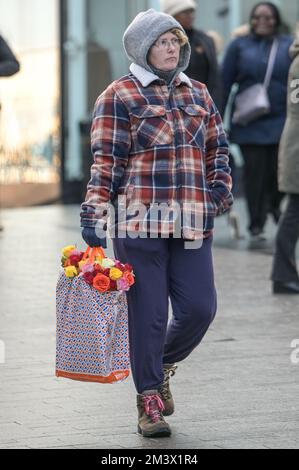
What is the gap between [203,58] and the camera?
39.7 ft

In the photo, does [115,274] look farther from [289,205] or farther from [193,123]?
[289,205]

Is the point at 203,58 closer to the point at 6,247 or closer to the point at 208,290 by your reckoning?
the point at 6,247

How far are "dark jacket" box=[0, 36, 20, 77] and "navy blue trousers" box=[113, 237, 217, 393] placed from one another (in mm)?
7351

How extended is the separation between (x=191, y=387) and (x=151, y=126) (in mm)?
1507

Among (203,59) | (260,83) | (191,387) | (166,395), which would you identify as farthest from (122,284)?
(260,83)

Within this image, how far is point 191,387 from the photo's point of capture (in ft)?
22.3

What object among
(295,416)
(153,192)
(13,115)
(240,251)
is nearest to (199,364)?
(295,416)

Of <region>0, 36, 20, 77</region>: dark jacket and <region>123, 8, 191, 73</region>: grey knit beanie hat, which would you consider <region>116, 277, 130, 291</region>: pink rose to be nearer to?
<region>123, 8, 191, 73</region>: grey knit beanie hat

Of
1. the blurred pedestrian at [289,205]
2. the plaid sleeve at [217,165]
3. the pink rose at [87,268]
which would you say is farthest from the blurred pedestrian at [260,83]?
the pink rose at [87,268]

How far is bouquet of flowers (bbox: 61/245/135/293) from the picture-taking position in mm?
5703

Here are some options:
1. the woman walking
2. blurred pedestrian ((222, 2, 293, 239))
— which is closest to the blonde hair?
the woman walking

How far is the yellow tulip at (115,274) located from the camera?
5693mm

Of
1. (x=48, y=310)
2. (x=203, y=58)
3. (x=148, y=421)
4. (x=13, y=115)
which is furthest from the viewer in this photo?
(x=13, y=115)

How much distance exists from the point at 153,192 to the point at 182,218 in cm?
16
